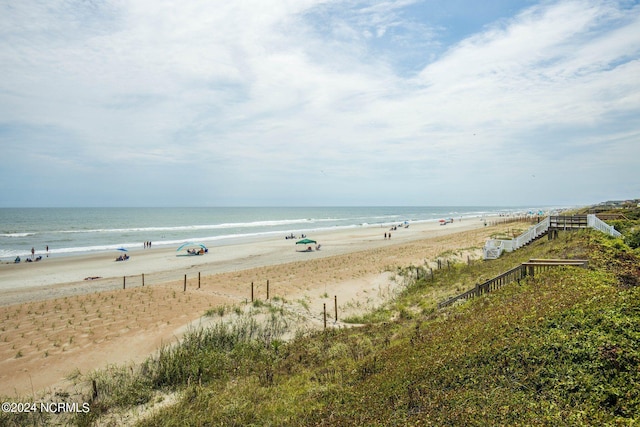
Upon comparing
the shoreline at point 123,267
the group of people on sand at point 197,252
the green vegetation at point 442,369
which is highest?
the green vegetation at point 442,369

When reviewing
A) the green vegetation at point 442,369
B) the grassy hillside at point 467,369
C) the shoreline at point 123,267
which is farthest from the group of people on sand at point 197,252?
the grassy hillside at point 467,369

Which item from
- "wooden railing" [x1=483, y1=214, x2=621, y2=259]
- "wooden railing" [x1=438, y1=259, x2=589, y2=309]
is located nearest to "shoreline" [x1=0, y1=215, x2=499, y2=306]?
"wooden railing" [x1=483, y1=214, x2=621, y2=259]

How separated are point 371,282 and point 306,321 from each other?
9.54 meters

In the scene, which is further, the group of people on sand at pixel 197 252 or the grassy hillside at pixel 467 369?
the group of people on sand at pixel 197 252

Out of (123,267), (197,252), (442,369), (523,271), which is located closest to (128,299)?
(442,369)

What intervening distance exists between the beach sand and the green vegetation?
2191 mm

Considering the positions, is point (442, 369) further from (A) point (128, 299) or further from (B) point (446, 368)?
(A) point (128, 299)

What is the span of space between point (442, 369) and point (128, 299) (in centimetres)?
1883

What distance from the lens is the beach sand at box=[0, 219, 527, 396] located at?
13367mm

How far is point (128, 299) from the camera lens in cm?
2069

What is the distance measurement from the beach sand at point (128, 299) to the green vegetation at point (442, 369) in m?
2.19

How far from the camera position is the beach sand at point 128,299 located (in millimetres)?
13367

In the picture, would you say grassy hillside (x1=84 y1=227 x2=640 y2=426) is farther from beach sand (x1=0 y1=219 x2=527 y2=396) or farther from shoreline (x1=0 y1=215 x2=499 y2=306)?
shoreline (x1=0 y1=215 x2=499 y2=306)

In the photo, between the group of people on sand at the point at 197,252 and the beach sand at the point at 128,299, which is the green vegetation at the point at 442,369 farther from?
the group of people on sand at the point at 197,252
